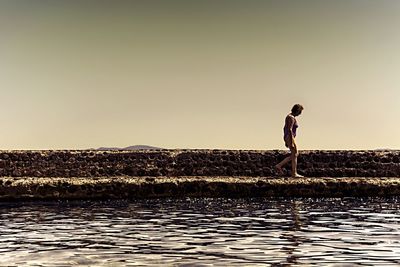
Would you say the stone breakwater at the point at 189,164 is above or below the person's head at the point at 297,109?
below

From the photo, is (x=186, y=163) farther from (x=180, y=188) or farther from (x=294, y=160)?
(x=180, y=188)

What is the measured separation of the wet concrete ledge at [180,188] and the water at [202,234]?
1011mm

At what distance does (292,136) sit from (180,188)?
9.80 feet

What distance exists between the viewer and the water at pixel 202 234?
660 cm

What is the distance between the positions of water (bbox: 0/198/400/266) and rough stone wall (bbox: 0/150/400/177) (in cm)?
366

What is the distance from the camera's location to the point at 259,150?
1641 cm

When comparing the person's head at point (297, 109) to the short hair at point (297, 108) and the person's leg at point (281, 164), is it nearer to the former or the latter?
the short hair at point (297, 108)

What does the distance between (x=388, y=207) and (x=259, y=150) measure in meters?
4.95

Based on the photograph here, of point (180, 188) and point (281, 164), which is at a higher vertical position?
point (281, 164)

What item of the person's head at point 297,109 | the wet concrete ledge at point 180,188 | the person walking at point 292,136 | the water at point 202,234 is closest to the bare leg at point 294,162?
the person walking at point 292,136

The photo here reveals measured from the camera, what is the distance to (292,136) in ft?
51.1

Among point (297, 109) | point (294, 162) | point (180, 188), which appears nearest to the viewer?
point (180, 188)

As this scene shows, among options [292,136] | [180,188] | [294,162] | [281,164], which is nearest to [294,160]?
[294,162]

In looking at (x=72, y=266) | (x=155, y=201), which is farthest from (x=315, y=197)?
(x=72, y=266)
